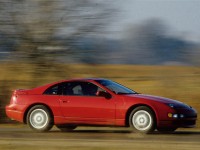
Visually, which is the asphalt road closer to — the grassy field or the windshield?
the windshield

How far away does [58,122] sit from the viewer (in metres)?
15.6

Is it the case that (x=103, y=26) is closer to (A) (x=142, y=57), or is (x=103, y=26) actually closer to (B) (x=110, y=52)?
(B) (x=110, y=52)

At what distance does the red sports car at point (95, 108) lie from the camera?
583 inches

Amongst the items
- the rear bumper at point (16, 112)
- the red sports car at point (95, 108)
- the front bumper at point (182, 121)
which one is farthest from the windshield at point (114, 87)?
the rear bumper at point (16, 112)

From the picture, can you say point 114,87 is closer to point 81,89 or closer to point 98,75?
point 81,89

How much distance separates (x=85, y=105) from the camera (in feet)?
50.2

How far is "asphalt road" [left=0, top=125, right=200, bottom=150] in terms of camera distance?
1159cm

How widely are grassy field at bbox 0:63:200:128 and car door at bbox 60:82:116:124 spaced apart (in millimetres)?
5333

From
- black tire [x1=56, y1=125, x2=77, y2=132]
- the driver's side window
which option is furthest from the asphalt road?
the driver's side window

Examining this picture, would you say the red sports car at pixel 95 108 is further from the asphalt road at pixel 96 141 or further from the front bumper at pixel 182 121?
the asphalt road at pixel 96 141

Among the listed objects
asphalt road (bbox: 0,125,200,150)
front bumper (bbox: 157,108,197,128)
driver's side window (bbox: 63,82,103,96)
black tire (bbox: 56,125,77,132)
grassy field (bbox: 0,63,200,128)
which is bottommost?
asphalt road (bbox: 0,125,200,150)

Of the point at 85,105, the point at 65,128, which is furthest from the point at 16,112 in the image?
the point at 85,105

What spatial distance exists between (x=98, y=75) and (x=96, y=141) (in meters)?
8.91

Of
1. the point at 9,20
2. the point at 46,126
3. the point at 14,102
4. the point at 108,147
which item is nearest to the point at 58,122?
the point at 46,126
